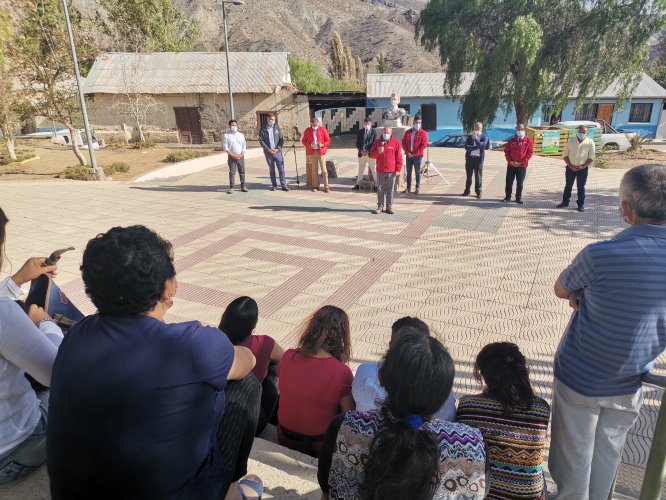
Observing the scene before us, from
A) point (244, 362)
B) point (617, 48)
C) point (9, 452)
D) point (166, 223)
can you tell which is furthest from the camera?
point (617, 48)

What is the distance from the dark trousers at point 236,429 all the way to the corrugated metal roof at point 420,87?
1097 inches

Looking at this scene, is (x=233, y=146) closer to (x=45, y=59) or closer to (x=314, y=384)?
(x=45, y=59)

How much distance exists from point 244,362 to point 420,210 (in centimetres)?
749

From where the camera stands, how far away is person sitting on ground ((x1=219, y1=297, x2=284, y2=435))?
9.06 feet

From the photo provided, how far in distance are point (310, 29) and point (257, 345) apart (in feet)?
344

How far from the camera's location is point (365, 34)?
93938 mm

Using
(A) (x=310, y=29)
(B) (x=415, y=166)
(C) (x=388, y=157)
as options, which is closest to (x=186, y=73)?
(B) (x=415, y=166)

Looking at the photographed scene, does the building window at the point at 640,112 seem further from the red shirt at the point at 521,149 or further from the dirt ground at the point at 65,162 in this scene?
the dirt ground at the point at 65,162

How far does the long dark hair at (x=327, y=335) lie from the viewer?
8.28 ft

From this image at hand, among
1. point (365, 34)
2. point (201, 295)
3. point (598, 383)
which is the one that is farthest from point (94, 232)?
point (365, 34)

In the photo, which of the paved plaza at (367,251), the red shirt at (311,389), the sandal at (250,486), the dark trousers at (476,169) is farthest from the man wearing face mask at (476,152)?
the sandal at (250,486)

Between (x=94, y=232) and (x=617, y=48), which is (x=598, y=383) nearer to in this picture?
(x=94, y=232)

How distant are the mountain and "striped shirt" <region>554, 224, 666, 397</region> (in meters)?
79.6

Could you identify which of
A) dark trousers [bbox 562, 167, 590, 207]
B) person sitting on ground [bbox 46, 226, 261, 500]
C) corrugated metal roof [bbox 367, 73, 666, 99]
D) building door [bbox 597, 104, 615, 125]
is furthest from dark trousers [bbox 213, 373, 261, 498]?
building door [bbox 597, 104, 615, 125]
